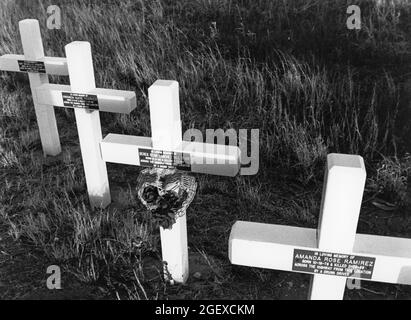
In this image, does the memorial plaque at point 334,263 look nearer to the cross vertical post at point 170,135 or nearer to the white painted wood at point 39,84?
the cross vertical post at point 170,135

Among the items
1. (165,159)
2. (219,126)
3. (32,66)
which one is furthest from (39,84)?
(165,159)

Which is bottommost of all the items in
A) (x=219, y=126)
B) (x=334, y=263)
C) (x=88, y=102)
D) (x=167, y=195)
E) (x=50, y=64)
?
(x=219, y=126)

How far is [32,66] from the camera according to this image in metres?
3.70

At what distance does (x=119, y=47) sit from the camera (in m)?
5.30

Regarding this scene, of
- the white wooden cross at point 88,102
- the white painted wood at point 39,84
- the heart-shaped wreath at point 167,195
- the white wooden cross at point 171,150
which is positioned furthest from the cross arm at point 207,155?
the white painted wood at point 39,84

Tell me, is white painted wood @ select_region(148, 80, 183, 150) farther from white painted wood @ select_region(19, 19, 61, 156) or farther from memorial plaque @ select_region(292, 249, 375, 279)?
white painted wood @ select_region(19, 19, 61, 156)

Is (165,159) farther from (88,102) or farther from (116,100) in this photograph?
(88,102)

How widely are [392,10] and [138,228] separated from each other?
158 inches

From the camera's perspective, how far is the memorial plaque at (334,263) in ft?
6.33

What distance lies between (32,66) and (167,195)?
2.04 metres

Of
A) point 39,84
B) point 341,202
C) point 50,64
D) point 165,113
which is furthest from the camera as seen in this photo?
point 39,84

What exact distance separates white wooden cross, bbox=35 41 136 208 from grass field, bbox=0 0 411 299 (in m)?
0.22

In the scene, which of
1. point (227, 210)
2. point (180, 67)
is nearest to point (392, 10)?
point (180, 67)

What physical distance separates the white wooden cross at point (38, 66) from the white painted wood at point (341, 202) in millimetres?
2511
